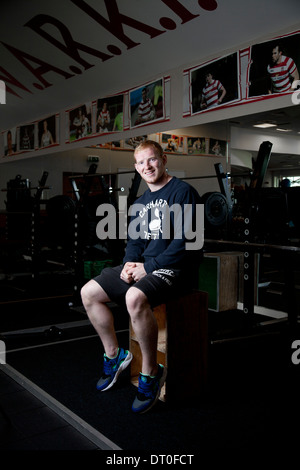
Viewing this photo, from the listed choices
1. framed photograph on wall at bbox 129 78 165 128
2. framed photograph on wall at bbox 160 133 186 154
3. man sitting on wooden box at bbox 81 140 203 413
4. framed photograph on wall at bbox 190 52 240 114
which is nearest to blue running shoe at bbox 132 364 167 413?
man sitting on wooden box at bbox 81 140 203 413

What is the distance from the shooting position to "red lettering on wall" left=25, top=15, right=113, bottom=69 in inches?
156

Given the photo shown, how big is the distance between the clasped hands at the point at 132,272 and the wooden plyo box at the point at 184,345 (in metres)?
0.22

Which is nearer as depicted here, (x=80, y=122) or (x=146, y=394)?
(x=146, y=394)

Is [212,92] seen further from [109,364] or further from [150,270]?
[109,364]

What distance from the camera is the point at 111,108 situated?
5613 millimetres

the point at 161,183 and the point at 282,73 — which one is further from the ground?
the point at 282,73

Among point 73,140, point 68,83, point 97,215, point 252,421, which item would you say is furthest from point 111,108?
point 252,421

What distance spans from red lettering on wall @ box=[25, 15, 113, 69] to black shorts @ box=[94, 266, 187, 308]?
2.86 m

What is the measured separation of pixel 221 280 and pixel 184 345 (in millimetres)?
2131

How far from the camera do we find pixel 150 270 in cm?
227

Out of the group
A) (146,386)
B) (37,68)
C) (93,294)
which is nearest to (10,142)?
(37,68)
